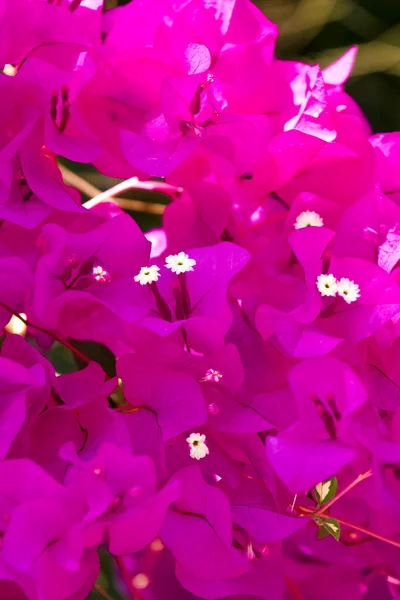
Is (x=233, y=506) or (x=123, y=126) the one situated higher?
(x=123, y=126)

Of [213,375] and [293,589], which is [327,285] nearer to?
[213,375]

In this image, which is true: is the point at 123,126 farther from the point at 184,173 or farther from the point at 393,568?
the point at 393,568

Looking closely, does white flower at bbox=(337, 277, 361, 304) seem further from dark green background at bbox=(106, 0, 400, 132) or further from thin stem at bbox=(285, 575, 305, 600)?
dark green background at bbox=(106, 0, 400, 132)

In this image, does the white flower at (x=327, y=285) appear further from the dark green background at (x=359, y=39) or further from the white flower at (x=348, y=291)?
the dark green background at (x=359, y=39)

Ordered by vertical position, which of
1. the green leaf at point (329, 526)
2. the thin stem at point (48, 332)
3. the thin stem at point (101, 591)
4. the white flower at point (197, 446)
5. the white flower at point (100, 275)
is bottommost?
the thin stem at point (101, 591)

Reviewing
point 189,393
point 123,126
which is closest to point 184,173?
point 123,126

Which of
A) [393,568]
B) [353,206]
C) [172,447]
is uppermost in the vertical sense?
[353,206]

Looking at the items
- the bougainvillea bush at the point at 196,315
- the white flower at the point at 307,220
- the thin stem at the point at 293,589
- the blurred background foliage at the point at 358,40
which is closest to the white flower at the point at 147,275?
the bougainvillea bush at the point at 196,315
